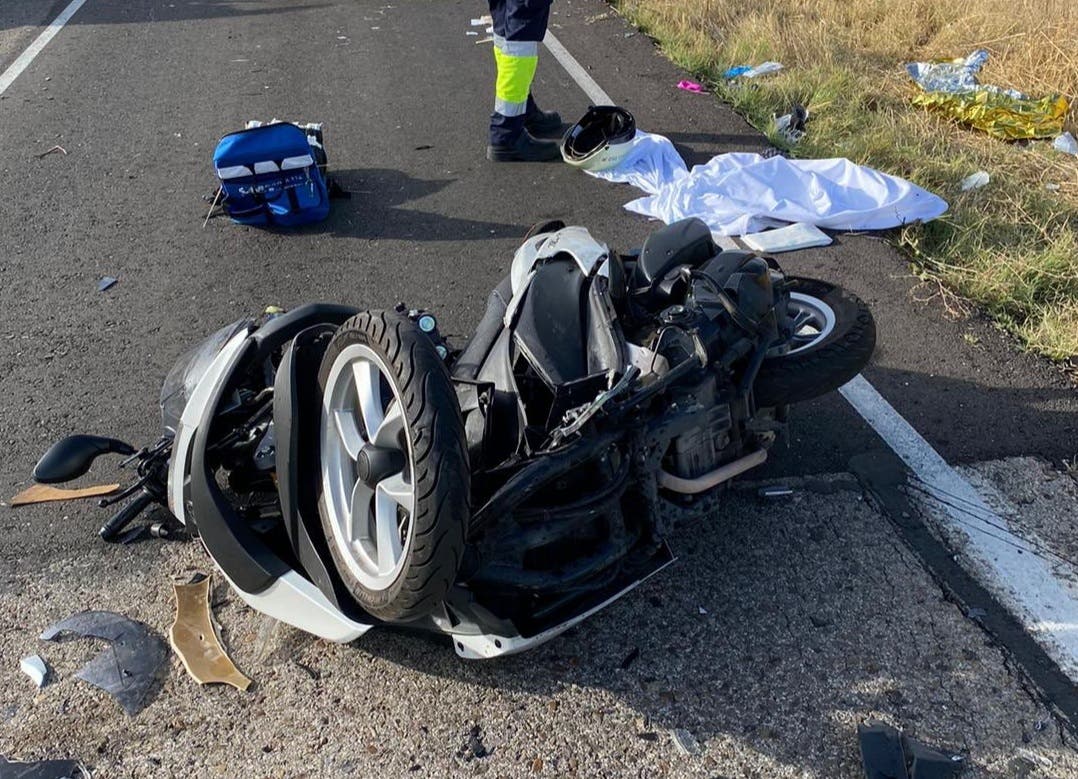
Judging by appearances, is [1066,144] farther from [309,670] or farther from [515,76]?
[309,670]

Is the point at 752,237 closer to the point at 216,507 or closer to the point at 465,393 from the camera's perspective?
the point at 465,393

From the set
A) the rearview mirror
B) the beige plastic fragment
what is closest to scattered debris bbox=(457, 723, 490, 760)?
the beige plastic fragment

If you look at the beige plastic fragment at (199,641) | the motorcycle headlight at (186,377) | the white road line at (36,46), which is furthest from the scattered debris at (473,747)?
the white road line at (36,46)

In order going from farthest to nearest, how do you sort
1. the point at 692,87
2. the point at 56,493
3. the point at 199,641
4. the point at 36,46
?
the point at 36,46 → the point at 692,87 → the point at 56,493 → the point at 199,641

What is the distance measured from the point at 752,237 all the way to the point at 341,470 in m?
3.44

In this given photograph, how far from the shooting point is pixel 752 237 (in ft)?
18.0

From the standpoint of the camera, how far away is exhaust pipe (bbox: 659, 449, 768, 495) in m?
2.84

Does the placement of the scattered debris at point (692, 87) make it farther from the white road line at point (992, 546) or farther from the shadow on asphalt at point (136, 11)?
the shadow on asphalt at point (136, 11)

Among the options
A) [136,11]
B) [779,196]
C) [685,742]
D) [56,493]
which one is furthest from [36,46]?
[685,742]

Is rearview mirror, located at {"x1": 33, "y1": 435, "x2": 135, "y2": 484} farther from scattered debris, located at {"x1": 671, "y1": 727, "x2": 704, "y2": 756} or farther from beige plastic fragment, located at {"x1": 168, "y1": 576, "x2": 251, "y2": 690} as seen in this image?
scattered debris, located at {"x1": 671, "y1": 727, "x2": 704, "y2": 756}

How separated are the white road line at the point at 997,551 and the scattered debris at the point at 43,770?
2868 millimetres

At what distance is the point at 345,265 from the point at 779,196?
8.69 ft

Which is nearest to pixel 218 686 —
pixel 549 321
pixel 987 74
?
pixel 549 321

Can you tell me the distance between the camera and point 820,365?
3338 millimetres
